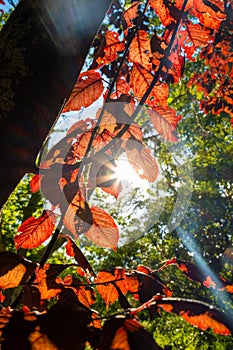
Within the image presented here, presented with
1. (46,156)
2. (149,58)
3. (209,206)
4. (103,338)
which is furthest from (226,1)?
(209,206)

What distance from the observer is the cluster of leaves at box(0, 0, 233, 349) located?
0.42 metres

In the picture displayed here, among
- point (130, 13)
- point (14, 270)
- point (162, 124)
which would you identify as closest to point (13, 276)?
point (14, 270)

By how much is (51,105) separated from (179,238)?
40.1 feet

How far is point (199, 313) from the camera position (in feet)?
1.47

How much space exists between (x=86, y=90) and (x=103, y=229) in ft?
1.54

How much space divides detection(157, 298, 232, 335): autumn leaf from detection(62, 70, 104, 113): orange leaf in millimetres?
751

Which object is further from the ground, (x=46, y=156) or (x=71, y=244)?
(x=46, y=156)

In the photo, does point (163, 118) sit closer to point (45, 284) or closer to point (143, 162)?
point (143, 162)

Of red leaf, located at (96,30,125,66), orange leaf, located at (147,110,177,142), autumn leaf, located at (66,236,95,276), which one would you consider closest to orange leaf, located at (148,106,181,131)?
orange leaf, located at (147,110,177,142)

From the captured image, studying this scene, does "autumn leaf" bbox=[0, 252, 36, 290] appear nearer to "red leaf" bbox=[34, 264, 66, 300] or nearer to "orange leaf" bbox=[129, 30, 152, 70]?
"red leaf" bbox=[34, 264, 66, 300]

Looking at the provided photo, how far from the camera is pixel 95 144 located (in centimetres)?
106

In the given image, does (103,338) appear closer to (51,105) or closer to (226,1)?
(51,105)

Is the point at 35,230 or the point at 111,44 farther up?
the point at 111,44

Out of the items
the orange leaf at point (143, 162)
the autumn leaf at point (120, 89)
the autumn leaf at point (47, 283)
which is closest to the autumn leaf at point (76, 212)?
the autumn leaf at point (47, 283)
